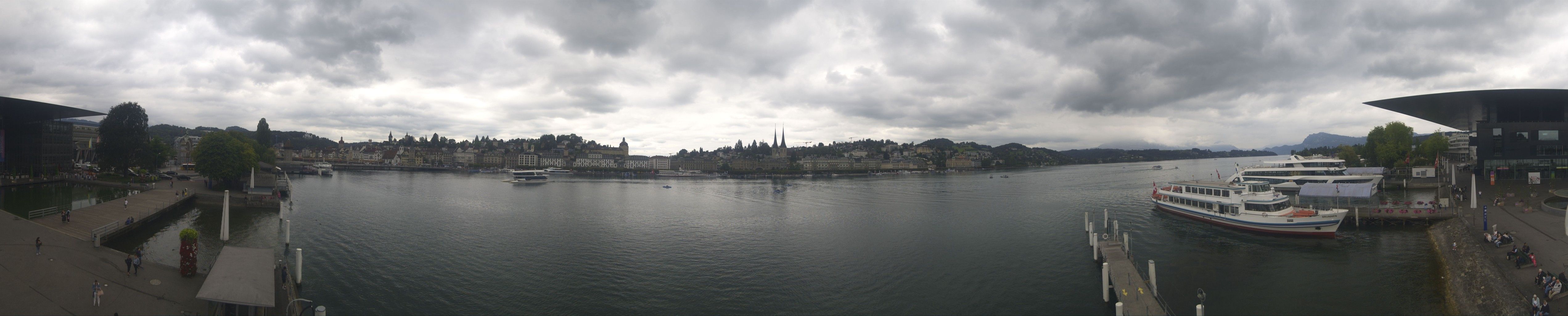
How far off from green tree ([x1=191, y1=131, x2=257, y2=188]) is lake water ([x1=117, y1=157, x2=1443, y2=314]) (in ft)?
22.6

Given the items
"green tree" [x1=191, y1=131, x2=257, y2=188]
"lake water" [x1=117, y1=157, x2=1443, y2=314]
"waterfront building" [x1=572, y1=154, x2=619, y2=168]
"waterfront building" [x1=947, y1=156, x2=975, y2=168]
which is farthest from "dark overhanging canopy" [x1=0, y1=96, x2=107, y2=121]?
"waterfront building" [x1=947, y1=156, x2=975, y2=168]

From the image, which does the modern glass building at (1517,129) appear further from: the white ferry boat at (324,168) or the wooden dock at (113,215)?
the white ferry boat at (324,168)

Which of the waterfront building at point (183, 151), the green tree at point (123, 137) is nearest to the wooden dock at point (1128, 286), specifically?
the green tree at point (123, 137)

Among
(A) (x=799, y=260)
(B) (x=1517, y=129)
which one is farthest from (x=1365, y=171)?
(A) (x=799, y=260)

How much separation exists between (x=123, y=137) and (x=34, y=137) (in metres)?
6.16

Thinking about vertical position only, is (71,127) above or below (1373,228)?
above

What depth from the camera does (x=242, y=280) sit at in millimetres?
11969

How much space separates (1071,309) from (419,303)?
56.1 feet

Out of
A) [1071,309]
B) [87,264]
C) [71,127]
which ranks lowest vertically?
[1071,309]

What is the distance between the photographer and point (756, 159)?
473ft

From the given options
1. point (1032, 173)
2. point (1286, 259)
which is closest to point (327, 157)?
point (1032, 173)

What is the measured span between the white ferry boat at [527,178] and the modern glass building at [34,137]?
37532 millimetres

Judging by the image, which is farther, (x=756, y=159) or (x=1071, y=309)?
(x=756, y=159)

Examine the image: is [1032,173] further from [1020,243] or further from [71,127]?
[71,127]
